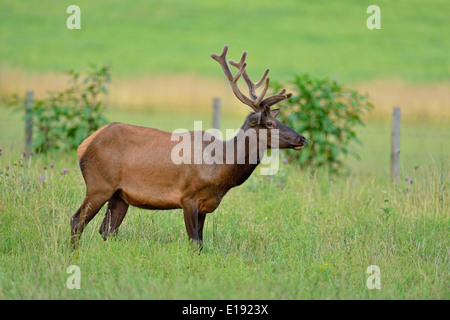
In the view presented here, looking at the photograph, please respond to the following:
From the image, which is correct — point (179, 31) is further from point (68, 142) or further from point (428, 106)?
point (68, 142)

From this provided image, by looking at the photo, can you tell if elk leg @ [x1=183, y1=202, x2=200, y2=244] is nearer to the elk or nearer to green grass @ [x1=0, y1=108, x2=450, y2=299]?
the elk

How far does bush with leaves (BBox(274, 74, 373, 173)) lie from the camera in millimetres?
10305

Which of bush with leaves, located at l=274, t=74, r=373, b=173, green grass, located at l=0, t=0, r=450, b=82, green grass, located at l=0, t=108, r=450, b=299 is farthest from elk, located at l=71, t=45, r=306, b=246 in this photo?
green grass, located at l=0, t=0, r=450, b=82

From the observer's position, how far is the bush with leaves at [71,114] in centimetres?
1047

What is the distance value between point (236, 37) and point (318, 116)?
23080 mm

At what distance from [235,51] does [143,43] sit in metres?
5.75

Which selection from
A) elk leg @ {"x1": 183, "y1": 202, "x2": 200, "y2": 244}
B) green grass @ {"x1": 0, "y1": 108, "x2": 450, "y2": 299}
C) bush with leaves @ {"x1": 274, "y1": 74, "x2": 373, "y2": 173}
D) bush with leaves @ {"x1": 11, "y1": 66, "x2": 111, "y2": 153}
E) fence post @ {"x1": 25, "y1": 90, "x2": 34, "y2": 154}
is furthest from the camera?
fence post @ {"x1": 25, "y1": 90, "x2": 34, "y2": 154}

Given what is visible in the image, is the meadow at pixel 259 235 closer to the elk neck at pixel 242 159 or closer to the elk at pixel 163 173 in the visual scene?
the elk at pixel 163 173

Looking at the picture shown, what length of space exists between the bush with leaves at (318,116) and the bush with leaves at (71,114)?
2890mm

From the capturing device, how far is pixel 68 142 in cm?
1054

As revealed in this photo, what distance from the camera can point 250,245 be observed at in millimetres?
6742
